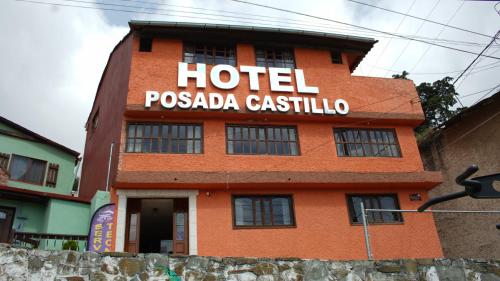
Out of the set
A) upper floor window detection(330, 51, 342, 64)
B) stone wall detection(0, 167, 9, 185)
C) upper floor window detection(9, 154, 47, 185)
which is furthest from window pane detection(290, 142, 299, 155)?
stone wall detection(0, 167, 9, 185)

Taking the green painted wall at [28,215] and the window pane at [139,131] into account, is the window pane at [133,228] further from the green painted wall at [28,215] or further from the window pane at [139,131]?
the green painted wall at [28,215]

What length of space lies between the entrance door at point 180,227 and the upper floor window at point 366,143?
256 inches

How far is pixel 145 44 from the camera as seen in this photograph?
16.7 meters

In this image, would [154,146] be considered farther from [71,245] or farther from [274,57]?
[274,57]

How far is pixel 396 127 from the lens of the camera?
55.3 feet

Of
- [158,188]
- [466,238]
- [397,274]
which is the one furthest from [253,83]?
[466,238]

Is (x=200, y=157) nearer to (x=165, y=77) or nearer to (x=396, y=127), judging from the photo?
(x=165, y=77)

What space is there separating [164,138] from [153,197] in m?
2.26

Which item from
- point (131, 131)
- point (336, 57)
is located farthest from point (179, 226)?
point (336, 57)

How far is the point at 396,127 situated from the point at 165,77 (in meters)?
10.0

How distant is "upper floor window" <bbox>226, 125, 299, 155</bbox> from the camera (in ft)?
49.6

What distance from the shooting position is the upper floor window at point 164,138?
47.4 feet

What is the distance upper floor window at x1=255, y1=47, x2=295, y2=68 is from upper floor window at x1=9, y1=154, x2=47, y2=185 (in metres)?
11.3

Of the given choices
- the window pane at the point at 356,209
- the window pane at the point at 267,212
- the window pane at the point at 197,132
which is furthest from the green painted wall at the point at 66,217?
the window pane at the point at 356,209
